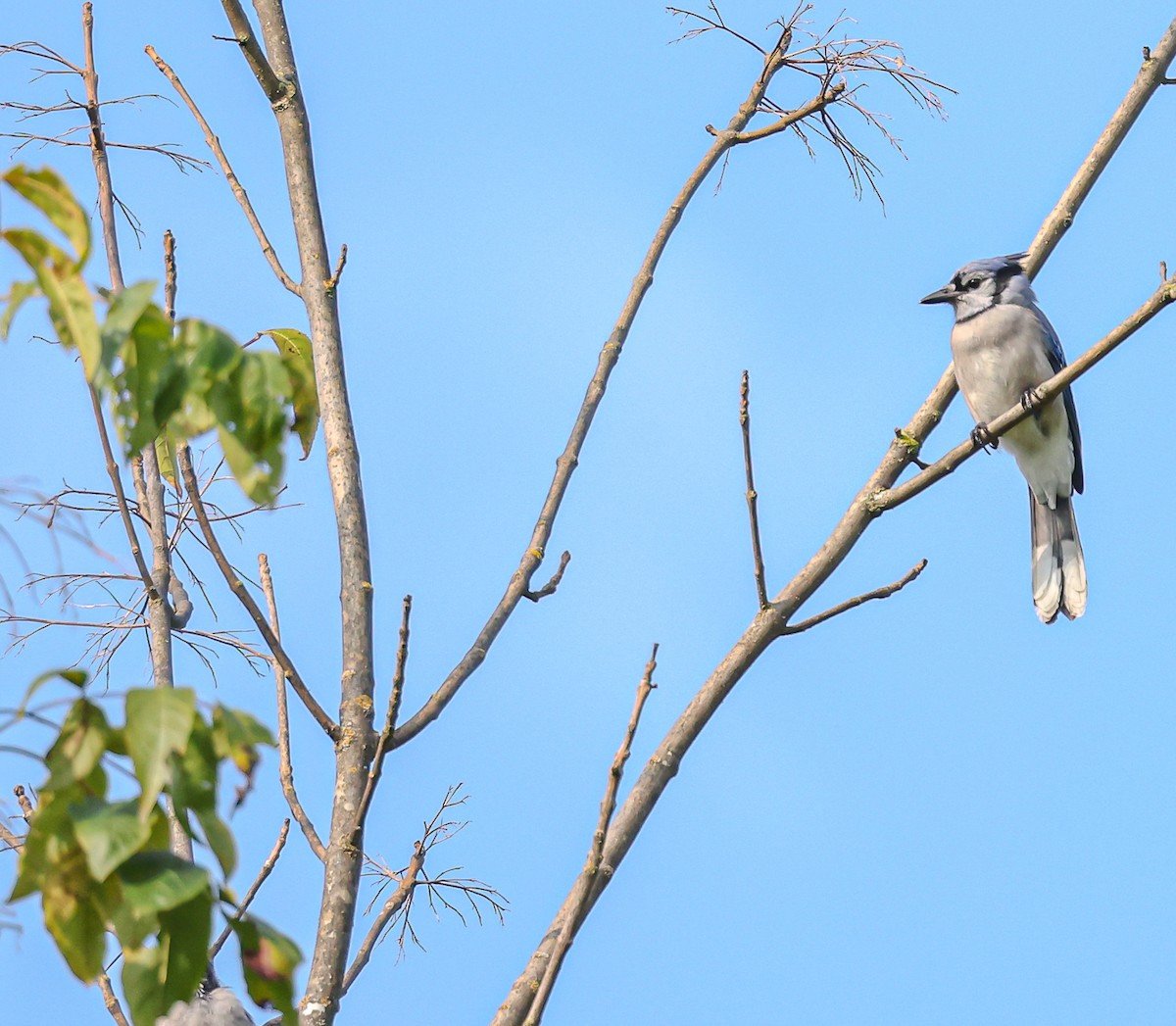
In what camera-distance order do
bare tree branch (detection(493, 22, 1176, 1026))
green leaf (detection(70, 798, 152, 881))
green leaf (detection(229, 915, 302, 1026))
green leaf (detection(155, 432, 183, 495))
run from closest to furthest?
1. green leaf (detection(70, 798, 152, 881))
2. green leaf (detection(229, 915, 302, 1026))
3. bare tree branch (detection(493, 22, 1176, 1026))
4. green leaf (detection(155, 432, 183, 495))

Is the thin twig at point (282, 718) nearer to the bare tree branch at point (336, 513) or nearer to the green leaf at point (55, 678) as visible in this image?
the bare tree branch at point (336, 513)

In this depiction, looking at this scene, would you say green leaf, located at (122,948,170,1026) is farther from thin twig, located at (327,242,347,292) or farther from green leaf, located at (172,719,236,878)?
thin twig, located at (327,242,347,292)

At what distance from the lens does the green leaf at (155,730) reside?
4.76 ft

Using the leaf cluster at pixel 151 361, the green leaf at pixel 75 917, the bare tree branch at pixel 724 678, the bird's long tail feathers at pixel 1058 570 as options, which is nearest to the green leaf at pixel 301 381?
the leaf cluster at pixel 151 361

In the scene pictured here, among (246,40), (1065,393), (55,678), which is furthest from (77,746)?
(1065,393)

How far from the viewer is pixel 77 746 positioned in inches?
61.6

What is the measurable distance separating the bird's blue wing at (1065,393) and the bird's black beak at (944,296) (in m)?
0.39

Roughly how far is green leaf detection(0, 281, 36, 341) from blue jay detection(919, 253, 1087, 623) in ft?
17.1

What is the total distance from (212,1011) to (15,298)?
2.75m

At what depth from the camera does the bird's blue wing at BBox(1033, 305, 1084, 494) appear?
6680 mm

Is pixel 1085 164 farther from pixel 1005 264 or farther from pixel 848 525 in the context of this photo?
pixel 1005 264

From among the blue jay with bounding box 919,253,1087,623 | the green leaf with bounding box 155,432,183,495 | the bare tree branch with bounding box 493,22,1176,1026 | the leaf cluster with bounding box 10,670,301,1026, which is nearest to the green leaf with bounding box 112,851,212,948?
the leaf cluster with bounding box 10,670,301,1026

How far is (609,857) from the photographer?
2.79 meters

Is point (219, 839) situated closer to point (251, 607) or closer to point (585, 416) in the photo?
point (251, 607)
